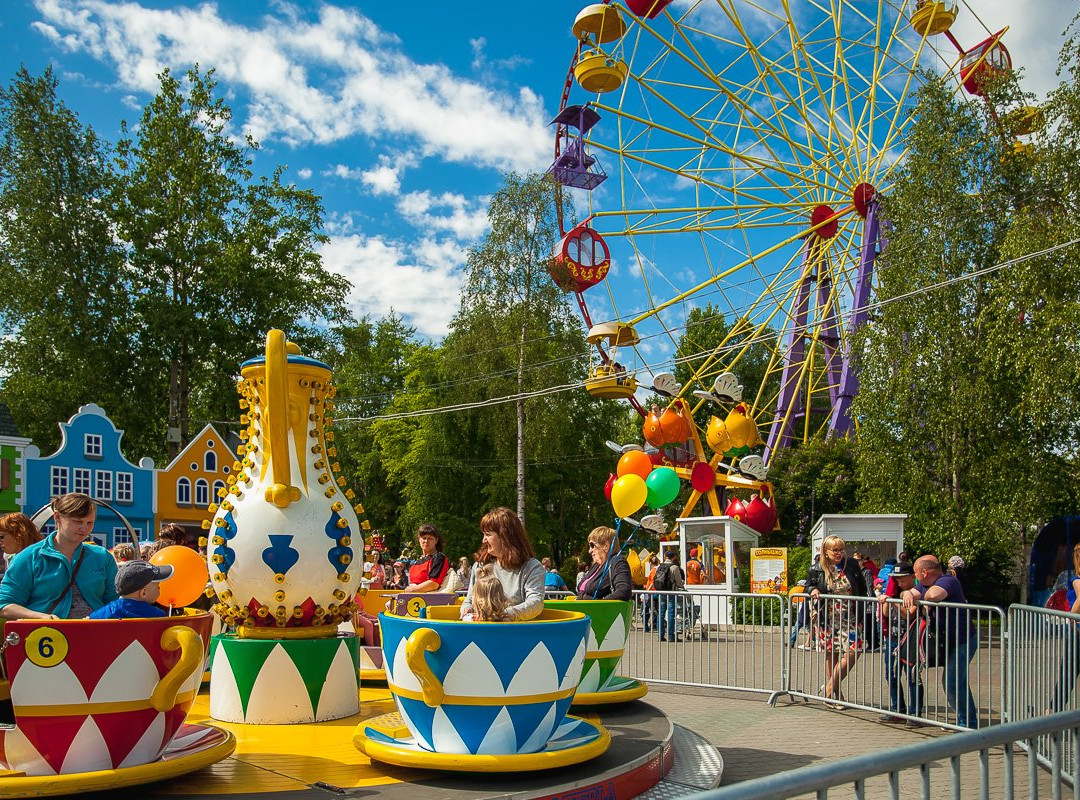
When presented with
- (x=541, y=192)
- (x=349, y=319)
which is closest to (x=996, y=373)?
(x=541, y=192)

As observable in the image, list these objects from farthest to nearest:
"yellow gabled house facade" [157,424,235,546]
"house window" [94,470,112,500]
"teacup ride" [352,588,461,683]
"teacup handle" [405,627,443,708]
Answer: "yellow gabled house facade" [157,424,235,546]
"house window" [94,470,112,500]
"teacup ride" [352,588,461,683]
"teacup handle" [405,627,443,708]

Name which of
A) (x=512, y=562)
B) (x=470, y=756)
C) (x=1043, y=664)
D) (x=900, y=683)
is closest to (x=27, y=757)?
(x=470, y=756)

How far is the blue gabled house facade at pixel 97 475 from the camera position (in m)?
21.2

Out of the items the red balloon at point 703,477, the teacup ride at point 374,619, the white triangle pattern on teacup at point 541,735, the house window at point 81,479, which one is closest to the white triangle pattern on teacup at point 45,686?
the white triangle pattern on teacup at point 541,735

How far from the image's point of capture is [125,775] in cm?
381

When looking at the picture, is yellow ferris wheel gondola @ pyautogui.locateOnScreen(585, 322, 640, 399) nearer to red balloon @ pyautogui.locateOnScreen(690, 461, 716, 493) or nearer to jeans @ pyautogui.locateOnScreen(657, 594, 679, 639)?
red balloon @ pyautogui.locateOnScreen(690, 461, 716, 493)

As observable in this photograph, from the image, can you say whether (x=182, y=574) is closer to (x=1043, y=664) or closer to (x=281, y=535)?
(x=281, y=535)

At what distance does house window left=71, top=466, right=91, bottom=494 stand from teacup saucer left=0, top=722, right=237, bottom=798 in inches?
770

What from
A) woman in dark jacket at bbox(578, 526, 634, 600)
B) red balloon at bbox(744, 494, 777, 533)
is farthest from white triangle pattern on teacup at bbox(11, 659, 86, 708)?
red balloon at bbox(744, 494, 777, 533)

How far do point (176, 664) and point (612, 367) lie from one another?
751 inches

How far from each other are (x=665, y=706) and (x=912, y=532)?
988 cm

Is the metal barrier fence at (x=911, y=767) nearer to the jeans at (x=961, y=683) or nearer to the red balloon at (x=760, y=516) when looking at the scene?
the jeans at (x=961, y=683)

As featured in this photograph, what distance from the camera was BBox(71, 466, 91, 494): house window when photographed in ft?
71.9

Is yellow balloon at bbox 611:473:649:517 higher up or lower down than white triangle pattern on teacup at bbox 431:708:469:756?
higher up
